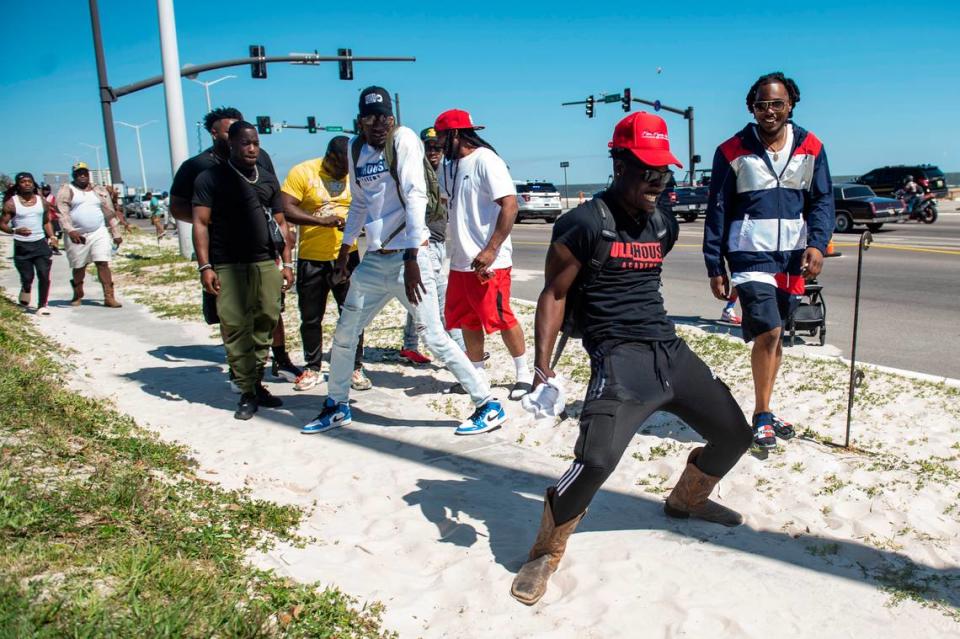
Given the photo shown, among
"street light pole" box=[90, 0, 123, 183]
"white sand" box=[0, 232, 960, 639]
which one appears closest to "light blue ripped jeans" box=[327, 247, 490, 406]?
"white sand" box=[0, 232, 960, 639]

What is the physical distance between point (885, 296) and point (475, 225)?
295 inches

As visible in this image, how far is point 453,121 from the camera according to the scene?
18.0 feet

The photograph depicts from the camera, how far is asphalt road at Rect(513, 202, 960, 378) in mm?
7469

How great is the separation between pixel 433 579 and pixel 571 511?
69 cm

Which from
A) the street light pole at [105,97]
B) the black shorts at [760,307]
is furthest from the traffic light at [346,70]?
the black shorts at [760,307]

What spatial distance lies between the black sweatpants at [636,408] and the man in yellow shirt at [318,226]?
340 centimetres

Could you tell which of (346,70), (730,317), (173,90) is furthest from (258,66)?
(730,317)

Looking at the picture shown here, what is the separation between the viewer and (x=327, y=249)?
254 inches

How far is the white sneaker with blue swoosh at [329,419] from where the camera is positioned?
5.33 metres

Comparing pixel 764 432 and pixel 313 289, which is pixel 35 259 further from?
pixel 764 432

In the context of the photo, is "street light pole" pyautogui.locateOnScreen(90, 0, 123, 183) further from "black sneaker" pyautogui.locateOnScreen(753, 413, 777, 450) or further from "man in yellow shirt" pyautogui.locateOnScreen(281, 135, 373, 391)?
"black sneaker" pyautogui.locateOnScreen(753, 413, 777, 450)

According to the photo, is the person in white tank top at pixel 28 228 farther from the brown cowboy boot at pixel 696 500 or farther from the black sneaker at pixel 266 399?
the brown cowboy boot at pixel 696 500

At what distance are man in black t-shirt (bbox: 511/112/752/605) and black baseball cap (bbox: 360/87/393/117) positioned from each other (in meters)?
2.17

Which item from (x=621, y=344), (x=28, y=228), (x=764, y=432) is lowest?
(x=764, y=432)
